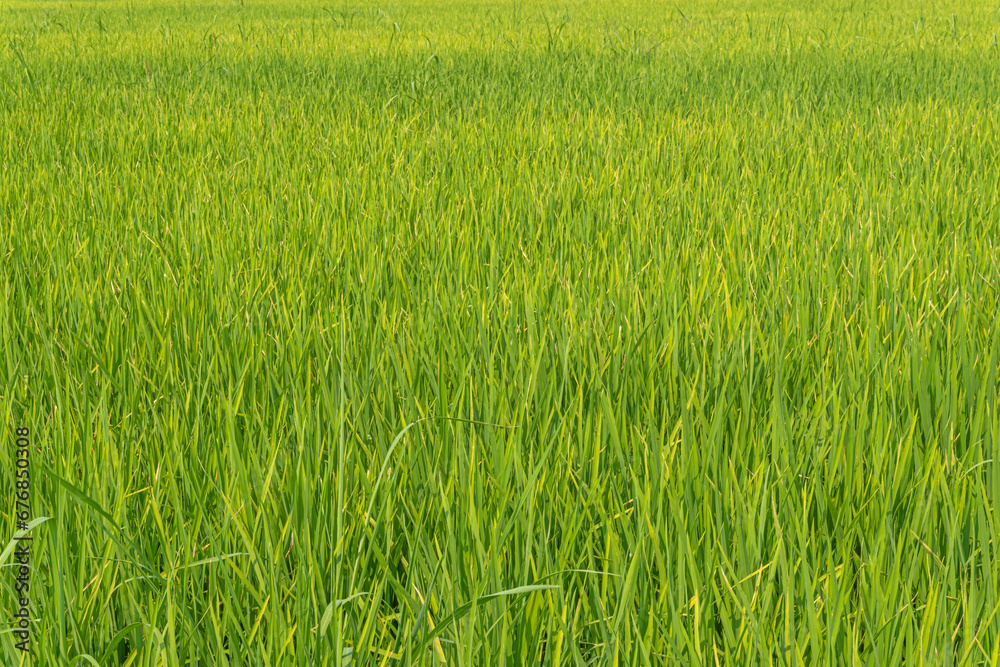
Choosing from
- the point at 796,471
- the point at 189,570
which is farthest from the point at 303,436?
the point at 796,471

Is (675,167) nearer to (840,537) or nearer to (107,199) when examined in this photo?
(107,199)

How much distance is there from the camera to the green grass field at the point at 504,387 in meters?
0.72

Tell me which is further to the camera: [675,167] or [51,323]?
[675,167]

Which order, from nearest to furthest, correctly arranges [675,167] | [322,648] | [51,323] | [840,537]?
[322,648] < [840,537] < [51,323] < [675,167]

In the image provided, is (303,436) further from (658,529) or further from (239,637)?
(658,529)

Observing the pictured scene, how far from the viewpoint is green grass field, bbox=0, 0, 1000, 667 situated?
2.35 feet

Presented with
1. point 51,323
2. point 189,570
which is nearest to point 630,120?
point 51,323

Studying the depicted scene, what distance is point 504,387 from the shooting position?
1.04m

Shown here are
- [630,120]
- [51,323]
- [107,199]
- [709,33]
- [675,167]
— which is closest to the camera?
[51,323]

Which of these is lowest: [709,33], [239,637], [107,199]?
[239,637]

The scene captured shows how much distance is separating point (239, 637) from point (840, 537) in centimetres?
52

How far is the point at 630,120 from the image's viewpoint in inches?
127

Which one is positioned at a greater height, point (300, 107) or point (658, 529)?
point (300, 107)

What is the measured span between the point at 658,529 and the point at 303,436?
0.38 m
